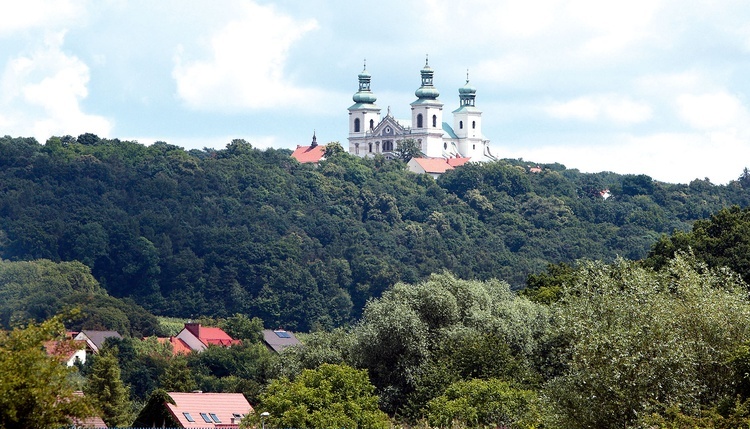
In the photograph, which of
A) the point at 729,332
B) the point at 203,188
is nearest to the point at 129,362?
the point at 729,332

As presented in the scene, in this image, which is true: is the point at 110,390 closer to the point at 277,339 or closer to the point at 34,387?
the point at 34,387

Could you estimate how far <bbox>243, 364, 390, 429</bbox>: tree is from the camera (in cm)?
4675

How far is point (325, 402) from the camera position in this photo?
4841cm

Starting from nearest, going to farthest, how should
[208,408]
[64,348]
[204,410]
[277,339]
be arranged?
[64,348] < [204,410] < [208,408] < [277,339]

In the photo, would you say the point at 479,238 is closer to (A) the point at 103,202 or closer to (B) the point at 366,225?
(B) the point at 366,225

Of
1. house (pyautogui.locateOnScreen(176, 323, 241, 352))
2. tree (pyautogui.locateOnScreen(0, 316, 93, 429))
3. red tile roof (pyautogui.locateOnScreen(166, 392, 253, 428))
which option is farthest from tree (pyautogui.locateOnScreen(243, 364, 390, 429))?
house (pyautogui.locateOnScreen(176, 323, 241, 352))

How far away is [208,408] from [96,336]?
5825 centimetres

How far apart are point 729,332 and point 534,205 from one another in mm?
157618

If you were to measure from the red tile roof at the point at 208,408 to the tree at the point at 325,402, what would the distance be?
6.04 meters

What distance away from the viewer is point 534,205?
195 meters

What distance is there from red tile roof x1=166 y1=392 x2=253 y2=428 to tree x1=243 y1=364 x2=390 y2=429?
604 centimetres

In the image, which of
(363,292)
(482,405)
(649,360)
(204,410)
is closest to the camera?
(649,360)

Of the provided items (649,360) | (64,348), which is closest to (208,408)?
(649,360)

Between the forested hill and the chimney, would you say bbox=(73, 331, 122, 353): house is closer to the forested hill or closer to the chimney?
the chimney
